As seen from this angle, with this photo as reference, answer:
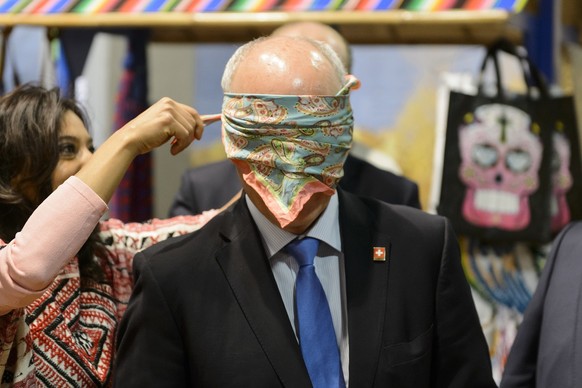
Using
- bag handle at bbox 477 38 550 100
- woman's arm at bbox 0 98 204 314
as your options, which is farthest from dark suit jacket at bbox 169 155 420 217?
woman's arm at bbox 0 98 204 314

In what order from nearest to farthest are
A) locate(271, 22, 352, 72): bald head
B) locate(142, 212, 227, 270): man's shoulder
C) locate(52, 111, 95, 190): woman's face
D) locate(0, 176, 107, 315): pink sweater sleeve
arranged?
locate(0, 176, 107, 315): pink sweater sleeve → locate(142, 212, 227, 270): man's shoulder → locate(52, 111, 95, 190): woman's face → locate(271, 22, 352, 72): bald head

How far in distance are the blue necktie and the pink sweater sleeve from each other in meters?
0.39

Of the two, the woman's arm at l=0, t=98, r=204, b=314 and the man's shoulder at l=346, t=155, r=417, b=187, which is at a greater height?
the woman's arm at l=0, t=98, r=204, b=314

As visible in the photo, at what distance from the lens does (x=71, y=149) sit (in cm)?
239

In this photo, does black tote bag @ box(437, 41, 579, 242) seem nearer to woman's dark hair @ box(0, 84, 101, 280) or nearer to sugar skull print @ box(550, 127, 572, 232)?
sugar skull print @ box(550, 127, 572, 232)

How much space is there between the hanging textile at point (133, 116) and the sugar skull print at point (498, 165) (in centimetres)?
118

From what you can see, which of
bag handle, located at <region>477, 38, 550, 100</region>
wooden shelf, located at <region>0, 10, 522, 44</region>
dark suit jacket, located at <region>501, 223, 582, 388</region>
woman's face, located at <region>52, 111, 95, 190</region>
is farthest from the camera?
bag handle, located at <region>477, 38, 550, 100</region>

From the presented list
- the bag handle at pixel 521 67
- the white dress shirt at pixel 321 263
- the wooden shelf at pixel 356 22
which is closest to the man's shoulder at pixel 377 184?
the wooden shelf at pixel 356 22

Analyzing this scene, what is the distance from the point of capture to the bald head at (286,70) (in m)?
1.96

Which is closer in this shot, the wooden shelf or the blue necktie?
the blue necktie

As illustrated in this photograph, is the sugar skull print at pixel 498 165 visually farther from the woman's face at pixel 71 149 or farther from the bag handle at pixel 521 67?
the woman's face at pixel 71 149

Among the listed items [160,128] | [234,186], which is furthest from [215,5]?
[160,128]

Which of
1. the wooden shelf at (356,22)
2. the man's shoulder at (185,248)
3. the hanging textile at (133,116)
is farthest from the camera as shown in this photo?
the hanging textile at (133,116)

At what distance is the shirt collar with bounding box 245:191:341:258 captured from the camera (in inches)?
80.7
